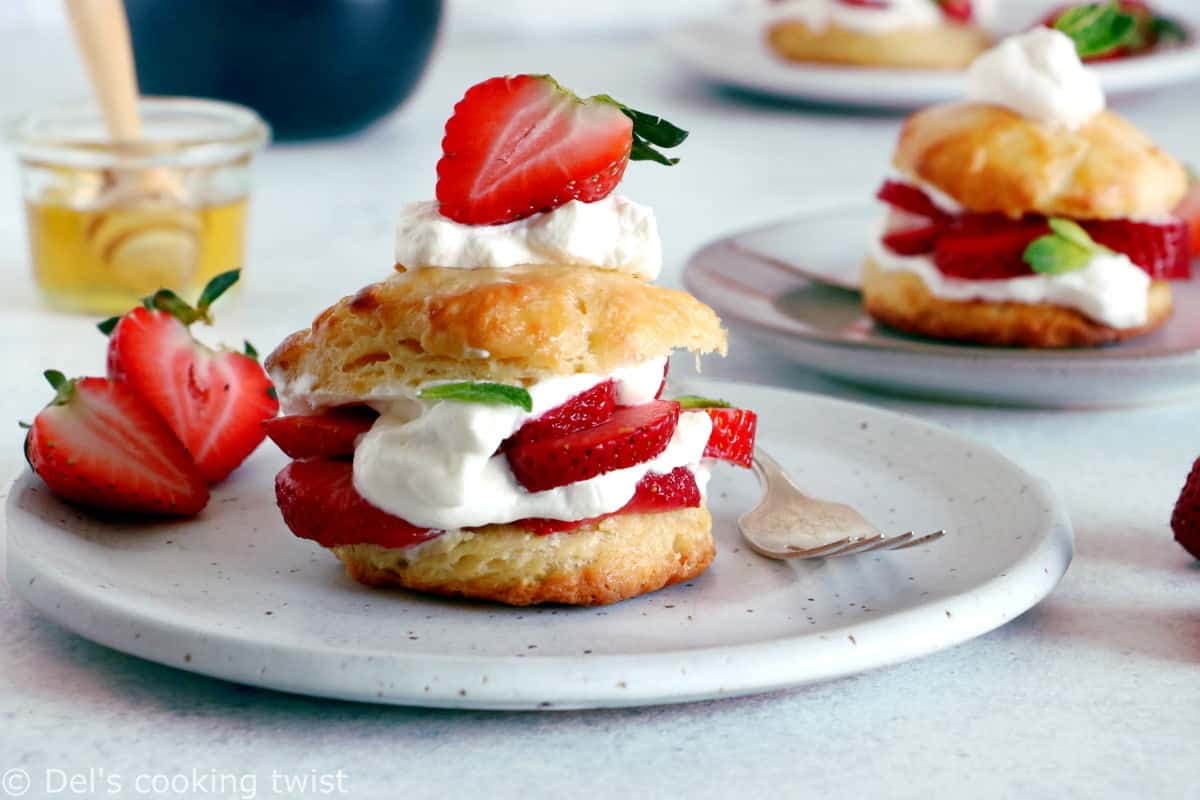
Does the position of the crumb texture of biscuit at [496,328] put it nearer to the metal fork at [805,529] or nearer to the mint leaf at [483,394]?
the mint leaf at [483,394]

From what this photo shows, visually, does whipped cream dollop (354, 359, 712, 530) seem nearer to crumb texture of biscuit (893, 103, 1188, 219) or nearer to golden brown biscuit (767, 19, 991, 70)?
crumb texture of biscuit (893, 103, 1188, 219)

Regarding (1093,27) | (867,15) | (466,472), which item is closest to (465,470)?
(466,472)

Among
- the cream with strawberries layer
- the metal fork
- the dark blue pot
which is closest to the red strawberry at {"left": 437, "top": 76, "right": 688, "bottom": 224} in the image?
the cream with strawberries layer

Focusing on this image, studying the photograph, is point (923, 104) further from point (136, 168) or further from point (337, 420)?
point (337, 420)

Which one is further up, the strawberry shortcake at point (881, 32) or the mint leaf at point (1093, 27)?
the mint leaf at point (1093, 27)

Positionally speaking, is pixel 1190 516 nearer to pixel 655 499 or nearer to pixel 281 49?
pixel 655 499

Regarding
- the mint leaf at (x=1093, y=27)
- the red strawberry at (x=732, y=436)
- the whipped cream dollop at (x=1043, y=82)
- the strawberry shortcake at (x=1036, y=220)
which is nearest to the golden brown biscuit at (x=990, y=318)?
the strawberry shortcake at (x=1036, y=220)
